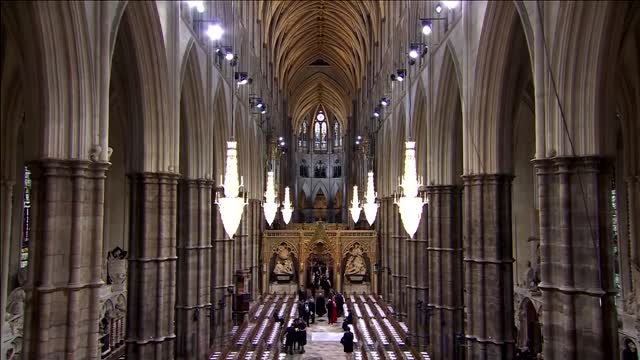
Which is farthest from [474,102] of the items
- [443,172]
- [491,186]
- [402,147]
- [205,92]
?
[402,147]

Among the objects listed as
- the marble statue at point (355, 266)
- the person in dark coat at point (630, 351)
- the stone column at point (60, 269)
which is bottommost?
the person in dark coat at point (630, 351)

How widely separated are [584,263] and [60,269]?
949cm

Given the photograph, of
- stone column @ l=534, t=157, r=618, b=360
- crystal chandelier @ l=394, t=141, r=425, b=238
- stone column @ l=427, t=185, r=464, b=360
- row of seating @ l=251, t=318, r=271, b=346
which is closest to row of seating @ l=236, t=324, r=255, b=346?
row of seating @ l=251, t=318, r=271, b=346

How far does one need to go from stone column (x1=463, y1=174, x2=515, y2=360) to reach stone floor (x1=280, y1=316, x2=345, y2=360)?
24.9 ft

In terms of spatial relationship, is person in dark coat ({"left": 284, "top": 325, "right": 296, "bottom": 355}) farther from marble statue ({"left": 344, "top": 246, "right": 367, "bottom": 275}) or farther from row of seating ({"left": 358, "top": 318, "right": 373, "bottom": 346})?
marble statue ({"left": 344, "top": 246, "right": 367, "bottom": 275})

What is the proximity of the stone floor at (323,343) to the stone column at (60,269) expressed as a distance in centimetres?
1222

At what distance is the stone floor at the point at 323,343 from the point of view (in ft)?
72.6

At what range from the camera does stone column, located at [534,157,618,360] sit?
10.5m

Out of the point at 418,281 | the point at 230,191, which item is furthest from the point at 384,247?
the point at 230,191

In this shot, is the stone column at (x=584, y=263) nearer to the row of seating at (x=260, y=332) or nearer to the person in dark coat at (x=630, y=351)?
the person in dark coat at (x=630, y=351)

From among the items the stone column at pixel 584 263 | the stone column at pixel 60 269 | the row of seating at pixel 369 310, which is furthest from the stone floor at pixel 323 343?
the stone column at pixel 584 263

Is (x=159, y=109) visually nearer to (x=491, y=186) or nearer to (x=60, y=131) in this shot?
(x=60, y=131)

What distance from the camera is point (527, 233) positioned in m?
24.9

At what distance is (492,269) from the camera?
15.6 meters
